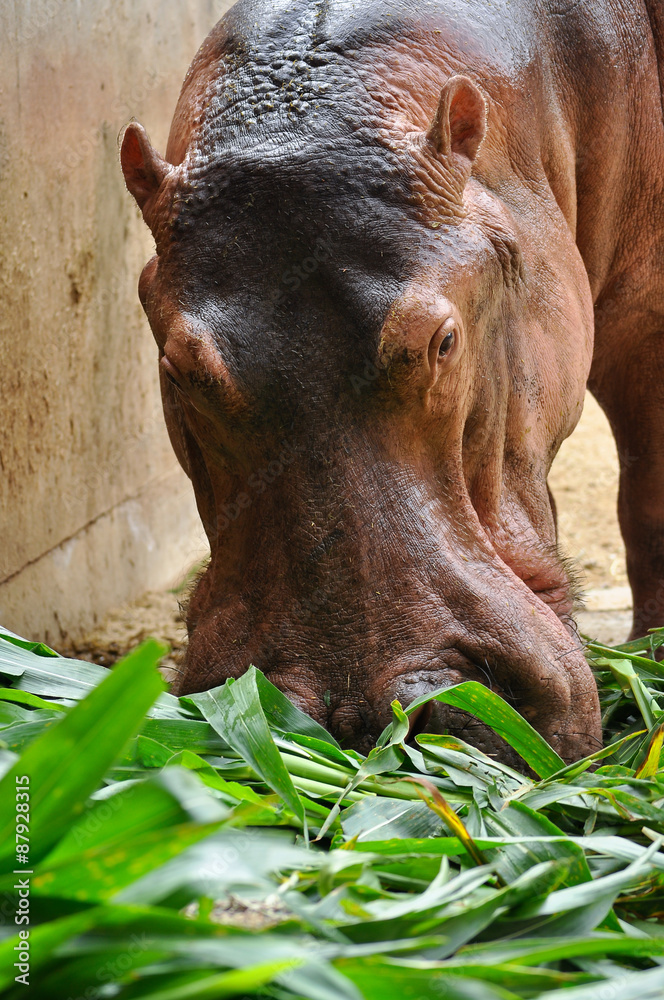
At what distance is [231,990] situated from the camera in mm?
1007

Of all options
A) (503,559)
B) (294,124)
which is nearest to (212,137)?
(294,124)

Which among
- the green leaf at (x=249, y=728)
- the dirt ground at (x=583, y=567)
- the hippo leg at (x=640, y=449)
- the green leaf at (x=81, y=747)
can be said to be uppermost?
the green leaf at (x=81, y=747)

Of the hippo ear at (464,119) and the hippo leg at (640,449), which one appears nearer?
the hippo ear at (464,119)

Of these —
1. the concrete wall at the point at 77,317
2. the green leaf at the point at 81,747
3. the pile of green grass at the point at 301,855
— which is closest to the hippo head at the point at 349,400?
the pile of green grass at the point at 301,855

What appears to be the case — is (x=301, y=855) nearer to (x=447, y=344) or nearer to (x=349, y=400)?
(x=349, y=400)

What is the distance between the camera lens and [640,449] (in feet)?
12.1

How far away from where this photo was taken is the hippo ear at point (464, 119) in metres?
2.20

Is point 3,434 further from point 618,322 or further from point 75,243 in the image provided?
point 618,322

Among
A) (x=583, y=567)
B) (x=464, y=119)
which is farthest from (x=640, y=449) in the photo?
(x=583, y=567)

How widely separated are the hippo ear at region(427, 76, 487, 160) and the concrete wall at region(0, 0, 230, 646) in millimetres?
1596

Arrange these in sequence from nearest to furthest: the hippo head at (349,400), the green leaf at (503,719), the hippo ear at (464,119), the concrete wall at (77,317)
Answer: the green leaf at (503,719)
the hippo head at (349,400)
the hippo ear at (464,119)
the concrete wall at (77,317)

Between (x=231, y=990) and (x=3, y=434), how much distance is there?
2.74 metres

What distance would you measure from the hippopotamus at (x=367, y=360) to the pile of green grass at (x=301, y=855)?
185mm

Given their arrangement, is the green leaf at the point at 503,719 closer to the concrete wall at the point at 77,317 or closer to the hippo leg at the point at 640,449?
the hippo leg at the point at 640,449
